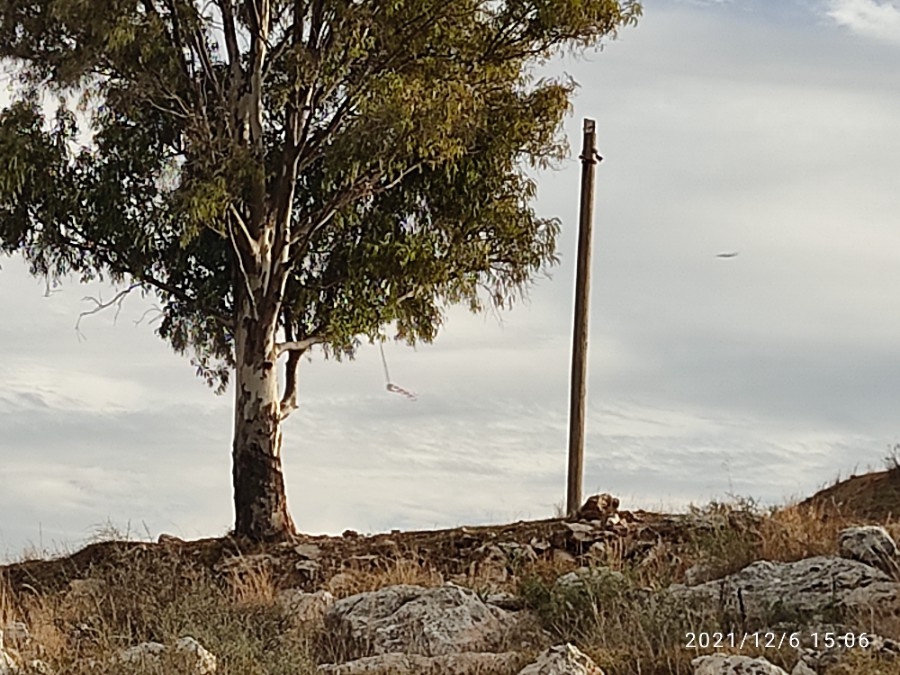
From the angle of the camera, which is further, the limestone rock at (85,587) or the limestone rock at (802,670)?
the limestone rock at (85,587)

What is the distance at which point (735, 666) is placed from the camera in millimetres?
7887

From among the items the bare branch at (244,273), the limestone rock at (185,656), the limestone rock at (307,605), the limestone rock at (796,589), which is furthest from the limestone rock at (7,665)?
the bare branch at (244,273)

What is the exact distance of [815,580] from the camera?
10.8 metres

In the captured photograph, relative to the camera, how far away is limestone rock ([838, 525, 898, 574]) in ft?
36.3

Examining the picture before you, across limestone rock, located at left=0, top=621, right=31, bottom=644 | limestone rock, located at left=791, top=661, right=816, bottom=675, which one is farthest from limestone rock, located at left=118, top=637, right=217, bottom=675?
limestone rock, located at left=791, top=661, right=816, bottom=675

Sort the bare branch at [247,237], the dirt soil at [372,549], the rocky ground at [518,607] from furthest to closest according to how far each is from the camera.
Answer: the bare branch at [247,237], the dirt soil at [372,549], the rocky ground at [518,607]

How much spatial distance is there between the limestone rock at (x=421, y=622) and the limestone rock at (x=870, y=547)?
2.66 metres

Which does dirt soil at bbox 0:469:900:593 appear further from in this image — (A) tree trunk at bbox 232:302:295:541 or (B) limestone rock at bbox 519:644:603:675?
(B) limestone rock at bbox 519:644:603:675

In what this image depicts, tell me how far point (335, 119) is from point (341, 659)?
29.7 feet

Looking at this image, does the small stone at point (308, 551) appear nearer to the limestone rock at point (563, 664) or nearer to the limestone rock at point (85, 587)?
the limestone rock at point (85, 587)

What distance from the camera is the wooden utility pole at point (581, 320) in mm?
18062

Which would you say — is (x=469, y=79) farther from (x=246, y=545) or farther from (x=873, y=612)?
(x=873, y=612)

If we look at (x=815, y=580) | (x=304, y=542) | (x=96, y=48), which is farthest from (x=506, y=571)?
(x=96, y=48)
